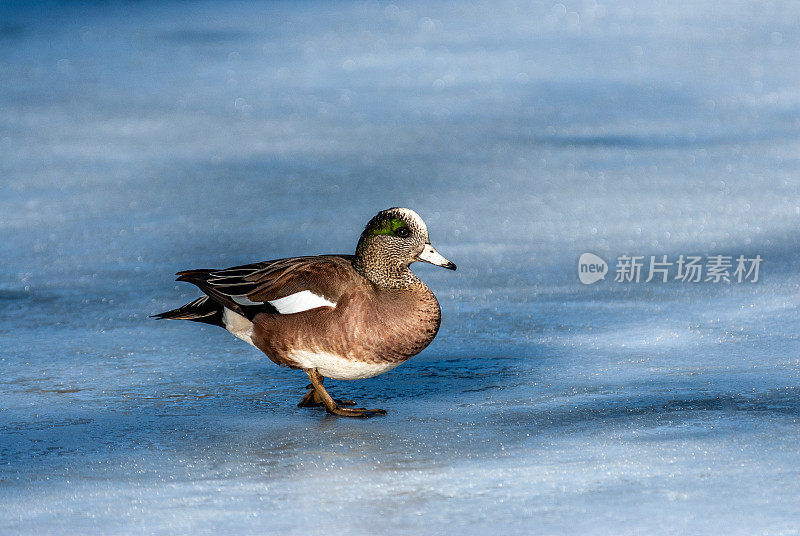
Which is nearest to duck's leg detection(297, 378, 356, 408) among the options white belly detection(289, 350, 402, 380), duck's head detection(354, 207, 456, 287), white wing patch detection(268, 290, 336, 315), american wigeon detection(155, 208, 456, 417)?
american wigeon detection(155, 208, 456, 417)

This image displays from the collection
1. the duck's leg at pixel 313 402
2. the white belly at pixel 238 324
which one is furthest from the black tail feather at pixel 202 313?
the duck's leg at pixel 313 402

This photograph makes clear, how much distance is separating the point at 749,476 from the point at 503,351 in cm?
216

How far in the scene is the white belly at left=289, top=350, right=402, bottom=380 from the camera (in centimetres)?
509

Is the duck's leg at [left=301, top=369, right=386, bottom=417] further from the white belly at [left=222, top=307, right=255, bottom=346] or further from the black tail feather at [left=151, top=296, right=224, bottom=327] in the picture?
the black tail feather at [left=151, top=296, right=224, bottom=327]

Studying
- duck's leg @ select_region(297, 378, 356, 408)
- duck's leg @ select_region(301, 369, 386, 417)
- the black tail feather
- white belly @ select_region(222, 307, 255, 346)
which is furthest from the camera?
the black tail feather

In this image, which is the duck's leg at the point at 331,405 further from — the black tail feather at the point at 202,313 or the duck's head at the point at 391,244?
the black tail feather at the point at 202,313

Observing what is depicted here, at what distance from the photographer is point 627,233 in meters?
8.02

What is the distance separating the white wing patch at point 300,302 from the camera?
5.11 m

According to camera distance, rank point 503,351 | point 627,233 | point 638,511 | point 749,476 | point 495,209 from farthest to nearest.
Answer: point 495,209, point 627,233, point 503,351, point 749,476, point 638,511

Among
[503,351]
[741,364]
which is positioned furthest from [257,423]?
[741,364]

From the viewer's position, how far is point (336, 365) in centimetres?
511

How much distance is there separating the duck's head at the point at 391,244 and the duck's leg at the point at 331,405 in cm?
51

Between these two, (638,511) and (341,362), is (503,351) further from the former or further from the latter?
(638,511)

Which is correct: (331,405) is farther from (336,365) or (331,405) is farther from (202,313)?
(202,313)
